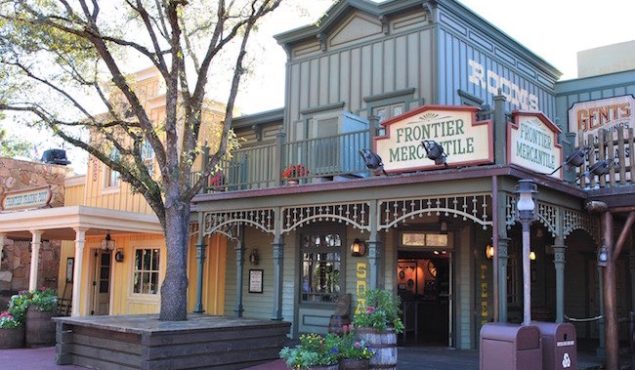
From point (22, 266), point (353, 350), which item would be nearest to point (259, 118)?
point (353, 350)

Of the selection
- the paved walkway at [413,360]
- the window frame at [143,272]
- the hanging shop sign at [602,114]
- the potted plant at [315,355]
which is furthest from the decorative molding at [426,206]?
the window frame at [143,272]

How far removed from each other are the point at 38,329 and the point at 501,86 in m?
11.1

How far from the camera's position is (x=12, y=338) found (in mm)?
12648

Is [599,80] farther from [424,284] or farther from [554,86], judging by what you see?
[424,284]

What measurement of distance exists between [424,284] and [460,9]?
21.8 feet

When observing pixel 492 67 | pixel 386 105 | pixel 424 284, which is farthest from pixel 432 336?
pixel 492 67

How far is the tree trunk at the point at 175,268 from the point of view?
10656 millimetres

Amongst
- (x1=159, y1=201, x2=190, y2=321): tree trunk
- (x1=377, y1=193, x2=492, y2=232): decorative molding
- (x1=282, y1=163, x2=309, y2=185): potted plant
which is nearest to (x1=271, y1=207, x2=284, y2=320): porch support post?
(x1=282, y1=163, x2=309, y2=185): potted plant

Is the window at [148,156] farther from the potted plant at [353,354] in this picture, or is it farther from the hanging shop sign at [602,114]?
the hanging shop sign at [602,114]

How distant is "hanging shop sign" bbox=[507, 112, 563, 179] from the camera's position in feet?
29.6

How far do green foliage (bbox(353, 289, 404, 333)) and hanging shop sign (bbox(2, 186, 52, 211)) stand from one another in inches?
462

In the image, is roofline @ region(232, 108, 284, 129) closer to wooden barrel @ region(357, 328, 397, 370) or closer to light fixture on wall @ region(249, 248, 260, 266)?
light fixture on wall @ region(249, 248, 260, 266)

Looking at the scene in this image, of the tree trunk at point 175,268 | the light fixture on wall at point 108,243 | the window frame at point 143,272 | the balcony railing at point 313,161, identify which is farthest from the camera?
the light fixture on wall at point 108,243

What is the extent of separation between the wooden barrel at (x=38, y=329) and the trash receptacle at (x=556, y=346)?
9.72 meters
